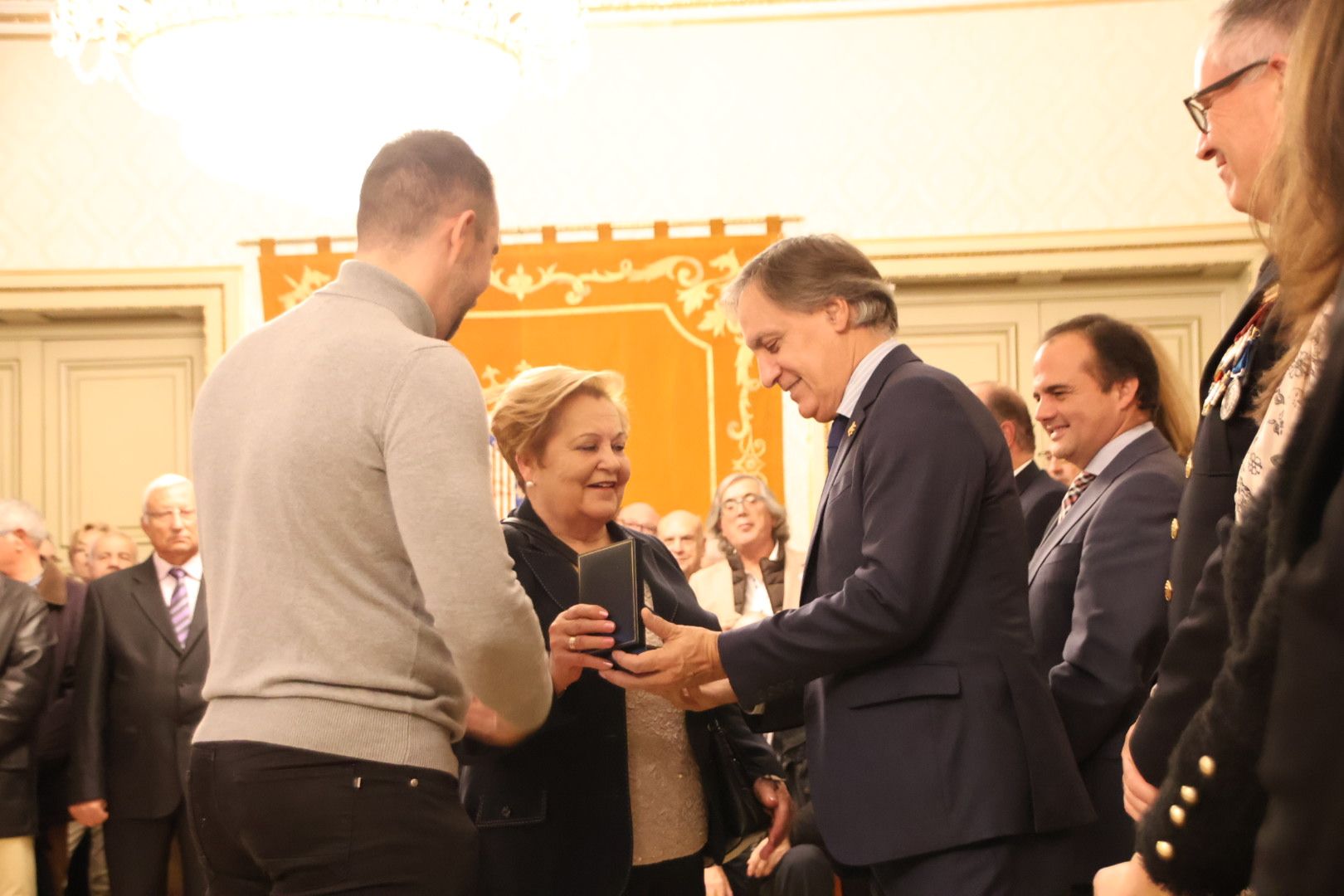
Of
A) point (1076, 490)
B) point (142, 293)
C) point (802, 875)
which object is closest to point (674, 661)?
point (1076, 490)

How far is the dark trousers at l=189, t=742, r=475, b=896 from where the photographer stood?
1723mm

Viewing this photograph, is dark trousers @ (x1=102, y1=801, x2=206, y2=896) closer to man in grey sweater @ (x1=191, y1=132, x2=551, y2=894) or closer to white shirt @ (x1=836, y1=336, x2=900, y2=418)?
man in grey sweater @ (x1=191, y1=132, x2=551, y2=894)

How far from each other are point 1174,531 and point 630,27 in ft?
18.1

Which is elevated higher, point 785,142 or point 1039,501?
point 785,142

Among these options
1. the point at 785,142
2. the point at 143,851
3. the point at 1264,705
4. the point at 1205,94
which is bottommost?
the point at 143,851

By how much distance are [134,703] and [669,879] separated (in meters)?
3.20

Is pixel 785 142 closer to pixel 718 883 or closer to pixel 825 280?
pixel 718 883

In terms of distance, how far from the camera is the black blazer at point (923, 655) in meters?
2.01

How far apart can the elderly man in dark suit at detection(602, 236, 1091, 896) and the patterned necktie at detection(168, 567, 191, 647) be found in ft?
11.1

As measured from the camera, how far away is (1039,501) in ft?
11.6

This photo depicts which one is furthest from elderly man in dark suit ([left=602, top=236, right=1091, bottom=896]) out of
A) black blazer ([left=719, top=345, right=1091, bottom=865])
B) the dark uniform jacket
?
the dark uniform jacket

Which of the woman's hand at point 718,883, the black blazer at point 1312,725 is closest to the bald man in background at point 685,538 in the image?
the woman's hand at point 718,883

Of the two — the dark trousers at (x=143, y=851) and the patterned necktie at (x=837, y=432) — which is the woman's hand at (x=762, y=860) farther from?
the dark trousers at (x=143, y=851)

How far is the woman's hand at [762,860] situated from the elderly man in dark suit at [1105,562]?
2.03 feet
